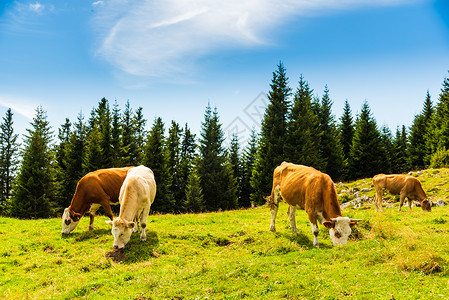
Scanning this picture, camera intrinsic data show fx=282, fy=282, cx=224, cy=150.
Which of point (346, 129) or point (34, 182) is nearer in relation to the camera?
point (34, 182)

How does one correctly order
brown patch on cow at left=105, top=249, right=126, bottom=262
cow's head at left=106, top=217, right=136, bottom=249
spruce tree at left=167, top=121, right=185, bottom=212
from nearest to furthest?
1. brown patch on cow at left=105, top=249, right=126, bottom=262
2. cow's head at left=106, top=217, right=136, bottom=249
3. spruce tree at left=167, top=121, right=185, bottom=212

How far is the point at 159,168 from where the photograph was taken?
37.6 meters

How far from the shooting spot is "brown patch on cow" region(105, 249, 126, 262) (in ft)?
30.2

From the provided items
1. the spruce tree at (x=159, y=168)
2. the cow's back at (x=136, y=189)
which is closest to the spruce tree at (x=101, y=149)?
the spruce tree at (x=159, y=168)

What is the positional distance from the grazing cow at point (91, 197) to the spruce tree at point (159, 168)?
23.2 meters

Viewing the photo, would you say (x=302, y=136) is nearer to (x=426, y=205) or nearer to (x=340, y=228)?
(x=426, y=205)

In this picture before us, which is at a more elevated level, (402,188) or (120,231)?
(402,188)

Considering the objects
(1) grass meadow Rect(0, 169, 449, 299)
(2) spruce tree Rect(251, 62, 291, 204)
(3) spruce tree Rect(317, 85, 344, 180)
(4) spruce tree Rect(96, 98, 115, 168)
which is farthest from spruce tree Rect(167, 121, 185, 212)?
(1) grass meadow Rect(0, 169, 449, 299)

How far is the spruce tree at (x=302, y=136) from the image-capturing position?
33406 millimetres

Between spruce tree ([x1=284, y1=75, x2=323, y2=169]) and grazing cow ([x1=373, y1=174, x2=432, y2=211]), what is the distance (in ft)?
42.1

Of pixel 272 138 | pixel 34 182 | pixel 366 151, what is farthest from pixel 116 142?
pixel 366 151

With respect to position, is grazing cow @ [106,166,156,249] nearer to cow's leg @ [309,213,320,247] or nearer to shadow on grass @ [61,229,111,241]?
shadow on grass @ [61,229,111,241]

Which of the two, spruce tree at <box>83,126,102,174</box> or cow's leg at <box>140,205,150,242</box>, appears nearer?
cow's leg at <box>140,205,150,242</box>

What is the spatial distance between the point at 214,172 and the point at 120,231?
98.0 feet
